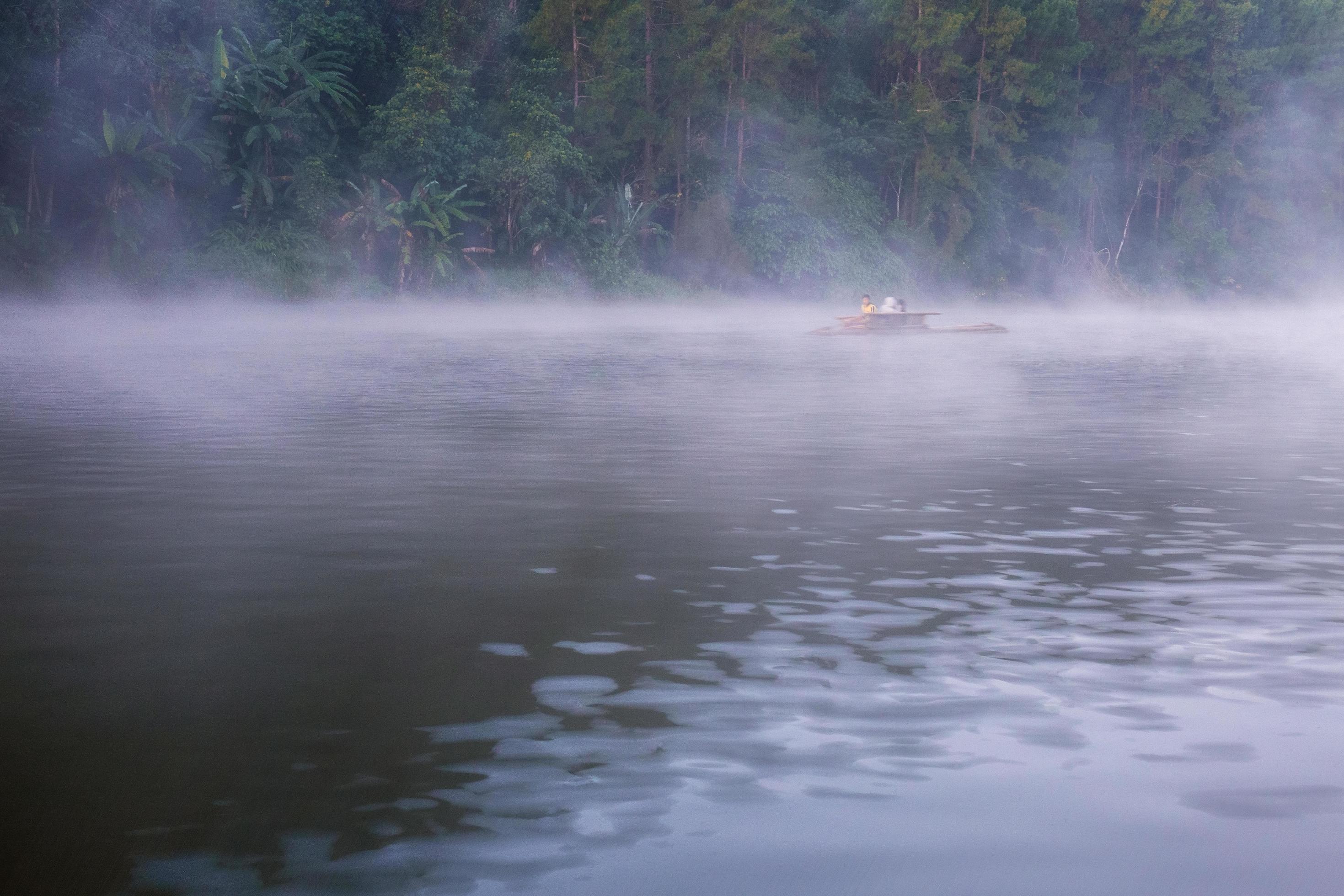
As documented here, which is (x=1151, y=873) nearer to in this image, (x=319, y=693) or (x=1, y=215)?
(x=319, y=693)

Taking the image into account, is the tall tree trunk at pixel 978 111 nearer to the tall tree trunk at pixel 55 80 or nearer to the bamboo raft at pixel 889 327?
the bamboo raft at pixel 889 327

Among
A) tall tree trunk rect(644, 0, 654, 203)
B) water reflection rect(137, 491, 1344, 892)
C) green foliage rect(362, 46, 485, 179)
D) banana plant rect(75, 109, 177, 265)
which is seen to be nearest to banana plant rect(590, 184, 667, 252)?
tall tree trunk rect(644, 0, 654, 203)

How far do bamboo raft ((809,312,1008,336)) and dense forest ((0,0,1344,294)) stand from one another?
1434 cm

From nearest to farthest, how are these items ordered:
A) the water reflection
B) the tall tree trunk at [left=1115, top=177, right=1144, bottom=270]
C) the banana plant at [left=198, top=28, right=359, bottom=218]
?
the water reflection → the banana plant at [left=198, top=28, right=359, bottom=218] → the tall tree trunk at [left=1115, top=177, right=1144, bottom=270]

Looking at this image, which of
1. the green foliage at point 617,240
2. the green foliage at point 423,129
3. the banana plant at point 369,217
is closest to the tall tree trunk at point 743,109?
the green foliage at point 617,240

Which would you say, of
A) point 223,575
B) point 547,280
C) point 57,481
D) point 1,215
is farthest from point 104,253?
point 223,575

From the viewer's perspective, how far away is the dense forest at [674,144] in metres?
34.2

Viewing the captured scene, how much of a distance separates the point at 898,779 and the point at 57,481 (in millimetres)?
6432

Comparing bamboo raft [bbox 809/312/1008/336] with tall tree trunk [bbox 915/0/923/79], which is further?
tall tree trunk [bbox 915/0/923/79]

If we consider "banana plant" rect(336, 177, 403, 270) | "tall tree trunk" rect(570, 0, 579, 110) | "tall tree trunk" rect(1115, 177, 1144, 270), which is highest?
"tall tree trunk" rect(570, 0, 579, 110)

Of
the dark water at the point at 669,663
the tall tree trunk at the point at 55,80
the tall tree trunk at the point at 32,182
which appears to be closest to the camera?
the dark water at the point at 669,663

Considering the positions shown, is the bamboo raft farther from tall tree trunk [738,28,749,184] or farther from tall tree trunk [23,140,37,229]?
tall tree trunk [738,28,749,184]

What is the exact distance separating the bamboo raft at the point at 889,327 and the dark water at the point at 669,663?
1661 cm

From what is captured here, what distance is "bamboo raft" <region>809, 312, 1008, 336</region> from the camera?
28.0 metres
